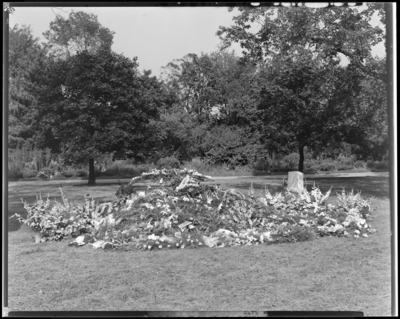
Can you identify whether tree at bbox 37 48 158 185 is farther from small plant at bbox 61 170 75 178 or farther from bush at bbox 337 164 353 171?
bush at bbox 337 164 353 171

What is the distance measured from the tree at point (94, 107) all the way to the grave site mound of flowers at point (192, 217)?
2.10 feet

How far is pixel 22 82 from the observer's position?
494 cm

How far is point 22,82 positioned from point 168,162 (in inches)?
80.7

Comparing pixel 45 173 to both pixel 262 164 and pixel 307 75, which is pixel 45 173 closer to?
pixel 262 164

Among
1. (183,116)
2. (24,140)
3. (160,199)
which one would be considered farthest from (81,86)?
A: (160,199)

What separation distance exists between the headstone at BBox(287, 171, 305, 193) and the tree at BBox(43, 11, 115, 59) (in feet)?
9.17

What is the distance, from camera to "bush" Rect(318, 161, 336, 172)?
5.34 metres

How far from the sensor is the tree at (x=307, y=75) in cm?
518

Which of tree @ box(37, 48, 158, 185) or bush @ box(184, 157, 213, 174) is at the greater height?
tree @ box(37, 48, 158, 185)

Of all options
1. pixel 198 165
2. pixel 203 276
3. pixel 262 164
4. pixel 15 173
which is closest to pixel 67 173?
pixel 15 173

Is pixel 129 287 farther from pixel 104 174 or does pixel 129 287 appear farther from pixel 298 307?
pixel 298 307

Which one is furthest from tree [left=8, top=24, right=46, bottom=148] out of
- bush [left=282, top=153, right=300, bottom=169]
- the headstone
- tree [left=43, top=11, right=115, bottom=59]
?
the headstone

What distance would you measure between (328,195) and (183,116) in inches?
94.0

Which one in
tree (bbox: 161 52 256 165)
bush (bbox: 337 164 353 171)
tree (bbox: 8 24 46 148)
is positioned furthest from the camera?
bush (bbox: 337 164 353 171)
